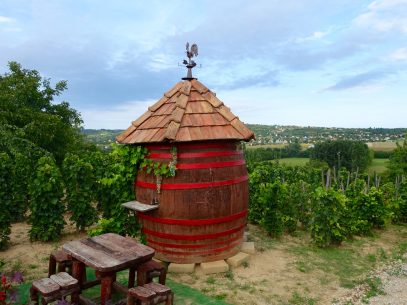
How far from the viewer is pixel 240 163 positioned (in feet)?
22.1

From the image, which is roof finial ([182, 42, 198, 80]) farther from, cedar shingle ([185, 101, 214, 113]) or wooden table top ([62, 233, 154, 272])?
wooden table top ([62, 233, 154, 272])

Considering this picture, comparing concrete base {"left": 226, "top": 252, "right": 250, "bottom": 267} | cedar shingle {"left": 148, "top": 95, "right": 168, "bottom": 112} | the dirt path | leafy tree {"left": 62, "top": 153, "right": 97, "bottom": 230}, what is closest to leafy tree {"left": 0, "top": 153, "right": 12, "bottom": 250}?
the dirt path

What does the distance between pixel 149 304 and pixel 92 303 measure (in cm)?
100

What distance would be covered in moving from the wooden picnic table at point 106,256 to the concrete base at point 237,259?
2096mm

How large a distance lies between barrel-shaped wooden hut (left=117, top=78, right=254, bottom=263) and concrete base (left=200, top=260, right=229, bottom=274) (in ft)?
0.48

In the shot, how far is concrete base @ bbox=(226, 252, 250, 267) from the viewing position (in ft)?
21.6

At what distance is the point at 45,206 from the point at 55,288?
447cm

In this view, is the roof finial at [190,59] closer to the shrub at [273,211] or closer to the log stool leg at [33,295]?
the shrub at [273,211]

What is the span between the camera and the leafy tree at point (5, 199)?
7.75 metres

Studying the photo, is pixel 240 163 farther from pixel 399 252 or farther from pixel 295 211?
pixel 399 252

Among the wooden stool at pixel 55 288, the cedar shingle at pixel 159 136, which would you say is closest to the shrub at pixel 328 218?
the cedar shingle at pixel 159 136

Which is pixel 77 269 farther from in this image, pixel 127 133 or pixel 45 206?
pixel 45 206

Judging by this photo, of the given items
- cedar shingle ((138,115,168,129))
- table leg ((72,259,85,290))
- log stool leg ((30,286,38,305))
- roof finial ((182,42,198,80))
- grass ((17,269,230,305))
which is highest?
roof finial ((182,42,198,80))

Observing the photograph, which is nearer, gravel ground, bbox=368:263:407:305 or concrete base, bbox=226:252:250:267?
gravel ground, bbox=368:263:407:305
